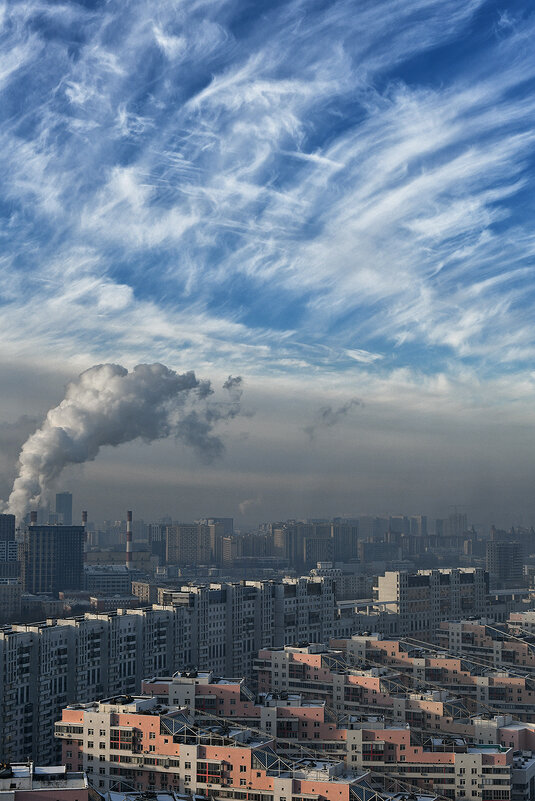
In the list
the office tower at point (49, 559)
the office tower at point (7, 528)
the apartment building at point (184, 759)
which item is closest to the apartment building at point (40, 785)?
the apartment building at point (184, 759)

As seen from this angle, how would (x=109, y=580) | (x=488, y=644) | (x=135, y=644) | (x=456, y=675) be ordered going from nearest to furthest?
(x=135, y=644)
(x=456, y=675)
(x=488, y=644)
(x=109, y=580)

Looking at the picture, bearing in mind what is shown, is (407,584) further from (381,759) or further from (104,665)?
(381,759)

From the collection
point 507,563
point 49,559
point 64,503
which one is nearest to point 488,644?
point 49,559

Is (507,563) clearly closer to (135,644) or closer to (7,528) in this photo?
(7,528)

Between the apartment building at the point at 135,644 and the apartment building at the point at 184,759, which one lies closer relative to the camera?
the apartment building at the point at 184,759

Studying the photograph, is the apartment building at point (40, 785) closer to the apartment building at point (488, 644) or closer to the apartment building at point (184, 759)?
the apartment building at point (184, 759)

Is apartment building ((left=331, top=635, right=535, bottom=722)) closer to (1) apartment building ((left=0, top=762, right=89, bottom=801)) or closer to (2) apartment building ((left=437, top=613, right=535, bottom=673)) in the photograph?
(2) apartment building ((left=437, top=613, right=535, bottom=673))
